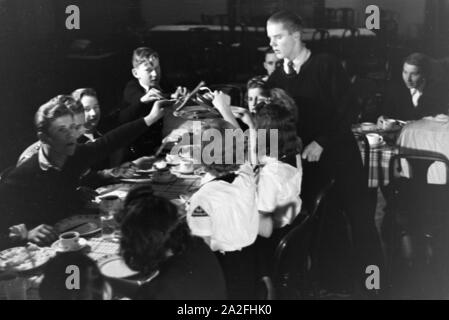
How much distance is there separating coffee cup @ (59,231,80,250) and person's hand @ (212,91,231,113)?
0.82 meters

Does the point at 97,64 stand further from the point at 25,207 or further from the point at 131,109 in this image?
the point at 25,207

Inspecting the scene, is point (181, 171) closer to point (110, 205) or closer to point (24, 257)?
point (110, 205)

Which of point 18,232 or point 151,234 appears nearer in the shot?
point 151,234

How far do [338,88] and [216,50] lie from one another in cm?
57

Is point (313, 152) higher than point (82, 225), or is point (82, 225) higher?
point (313, 152)

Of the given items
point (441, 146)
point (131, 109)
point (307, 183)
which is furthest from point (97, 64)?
point (441, 146)

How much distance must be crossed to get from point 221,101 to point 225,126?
11 centimetres

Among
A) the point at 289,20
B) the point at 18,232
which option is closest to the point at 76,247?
the point at 18,232

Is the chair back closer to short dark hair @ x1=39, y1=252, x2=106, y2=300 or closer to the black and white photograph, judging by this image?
the black and white photograph

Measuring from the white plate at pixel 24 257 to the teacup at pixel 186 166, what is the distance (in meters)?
0.67

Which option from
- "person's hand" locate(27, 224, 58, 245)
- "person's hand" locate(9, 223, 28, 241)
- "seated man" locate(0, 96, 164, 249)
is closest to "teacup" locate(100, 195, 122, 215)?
"seated man" locate(0, 96, 164, 249)

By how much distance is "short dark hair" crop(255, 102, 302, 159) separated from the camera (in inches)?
92.1

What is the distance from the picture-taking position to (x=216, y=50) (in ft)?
7.71

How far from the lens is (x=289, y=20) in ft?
7.64
